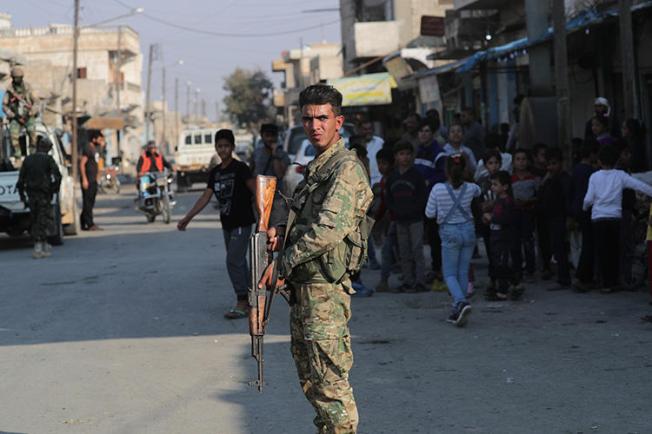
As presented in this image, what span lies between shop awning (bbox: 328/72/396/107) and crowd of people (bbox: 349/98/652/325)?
60.1 ft

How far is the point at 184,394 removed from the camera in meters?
7.68

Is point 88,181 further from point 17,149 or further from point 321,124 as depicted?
point 321,124

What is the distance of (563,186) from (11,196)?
1041cm

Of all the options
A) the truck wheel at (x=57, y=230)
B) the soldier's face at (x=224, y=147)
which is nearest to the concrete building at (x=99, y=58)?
the truck wheel at (x=57, y=230)

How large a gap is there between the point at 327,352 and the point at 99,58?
82.0 m

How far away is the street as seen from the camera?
686 centimetres

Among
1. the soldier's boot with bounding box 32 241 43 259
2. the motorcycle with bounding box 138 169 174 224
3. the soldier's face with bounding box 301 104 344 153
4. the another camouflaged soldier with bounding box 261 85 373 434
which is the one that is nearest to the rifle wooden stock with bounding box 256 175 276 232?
the another camouflaged soldier with bounding box 261 85 373 434

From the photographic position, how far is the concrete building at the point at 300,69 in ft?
241

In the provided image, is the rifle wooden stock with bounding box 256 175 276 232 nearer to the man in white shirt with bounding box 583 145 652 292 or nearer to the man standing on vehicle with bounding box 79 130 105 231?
the man in white shirt with bounding box 583 145 652 292

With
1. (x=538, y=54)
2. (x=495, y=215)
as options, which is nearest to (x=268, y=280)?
(x=495, y=215)

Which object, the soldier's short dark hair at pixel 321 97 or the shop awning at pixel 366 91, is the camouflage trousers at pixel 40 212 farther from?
the shop awning at pixel 366 91

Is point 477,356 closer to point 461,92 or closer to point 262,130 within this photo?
point 262,130

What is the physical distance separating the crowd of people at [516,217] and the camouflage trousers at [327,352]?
494 cm

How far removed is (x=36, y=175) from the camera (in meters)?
17.9
